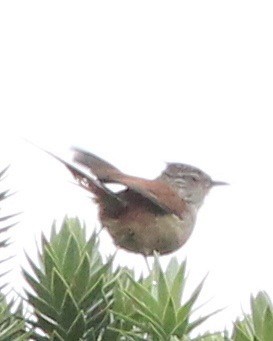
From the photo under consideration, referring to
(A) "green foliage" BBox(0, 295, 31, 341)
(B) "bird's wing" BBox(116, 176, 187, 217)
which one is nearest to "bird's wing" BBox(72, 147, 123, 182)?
(B) "bird's wing" BBox(116, 176, 187, 217)

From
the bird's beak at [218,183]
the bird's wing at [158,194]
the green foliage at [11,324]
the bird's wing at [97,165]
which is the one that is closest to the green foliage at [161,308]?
the green foliage at [11,324]

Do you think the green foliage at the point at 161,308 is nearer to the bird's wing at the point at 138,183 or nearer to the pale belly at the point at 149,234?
the bird's wing at the point at 138,183

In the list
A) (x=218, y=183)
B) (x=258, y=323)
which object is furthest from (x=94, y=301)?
(x=218, y=183)

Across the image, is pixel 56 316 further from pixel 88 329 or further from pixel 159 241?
pixel 159 241

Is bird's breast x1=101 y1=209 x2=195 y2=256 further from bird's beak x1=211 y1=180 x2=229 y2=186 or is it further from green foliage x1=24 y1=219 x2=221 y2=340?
green foliage x1=24 y1=219 x2=221 y2=340

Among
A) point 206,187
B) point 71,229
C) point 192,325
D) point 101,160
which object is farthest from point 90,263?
point 206,187
